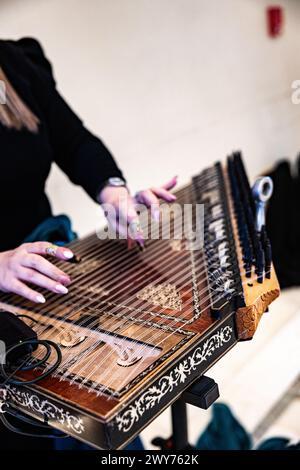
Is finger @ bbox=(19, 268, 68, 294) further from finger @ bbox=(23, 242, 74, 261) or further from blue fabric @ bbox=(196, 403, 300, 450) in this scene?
blue fabric @ bbox=(196, 403, 300, 450)

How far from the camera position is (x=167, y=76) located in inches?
110

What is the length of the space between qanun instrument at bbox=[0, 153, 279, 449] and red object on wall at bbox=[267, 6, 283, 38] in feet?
8.37

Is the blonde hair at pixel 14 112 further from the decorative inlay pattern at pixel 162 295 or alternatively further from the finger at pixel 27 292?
the decorative inlay pattern at pixel 162 295

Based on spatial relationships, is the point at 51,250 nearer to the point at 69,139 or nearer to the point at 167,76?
the point at 69,139

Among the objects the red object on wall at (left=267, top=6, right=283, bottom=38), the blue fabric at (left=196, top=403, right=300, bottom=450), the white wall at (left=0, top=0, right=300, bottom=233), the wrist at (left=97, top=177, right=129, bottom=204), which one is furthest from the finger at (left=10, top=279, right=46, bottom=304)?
the red object on wall at (left=267, top=6, right=283, bottom=38)

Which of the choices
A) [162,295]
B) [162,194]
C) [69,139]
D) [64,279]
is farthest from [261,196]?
[69,139]

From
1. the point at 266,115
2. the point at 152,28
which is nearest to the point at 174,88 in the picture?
the point at 152,28

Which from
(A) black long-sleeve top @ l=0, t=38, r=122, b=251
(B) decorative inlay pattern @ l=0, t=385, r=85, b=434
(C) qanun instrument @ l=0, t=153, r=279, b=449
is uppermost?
(A) black long-sleeve top @ l=0, t=38, r=122, b=251

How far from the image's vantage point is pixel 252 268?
1.04 m

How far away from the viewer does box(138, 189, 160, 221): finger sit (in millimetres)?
1281

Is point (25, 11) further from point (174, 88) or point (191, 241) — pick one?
point (191, 241)

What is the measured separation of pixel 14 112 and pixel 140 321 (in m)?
0.77

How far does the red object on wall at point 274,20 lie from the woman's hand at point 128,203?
254 cm

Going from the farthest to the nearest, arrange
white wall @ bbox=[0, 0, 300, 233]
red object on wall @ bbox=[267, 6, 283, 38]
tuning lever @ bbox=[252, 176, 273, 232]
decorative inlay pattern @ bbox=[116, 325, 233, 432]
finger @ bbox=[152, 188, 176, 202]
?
red object on wall @ bbox=[267, 6, 283, 38], white wall @ bbox=[0, 0, 300, 233], finger @ bbox=[152, 188, 176, 202], tuning lever @ bbox=[252, 176, 273, 232], decorative inlay pattern @ bbox=[116, 325, 233, 432]
